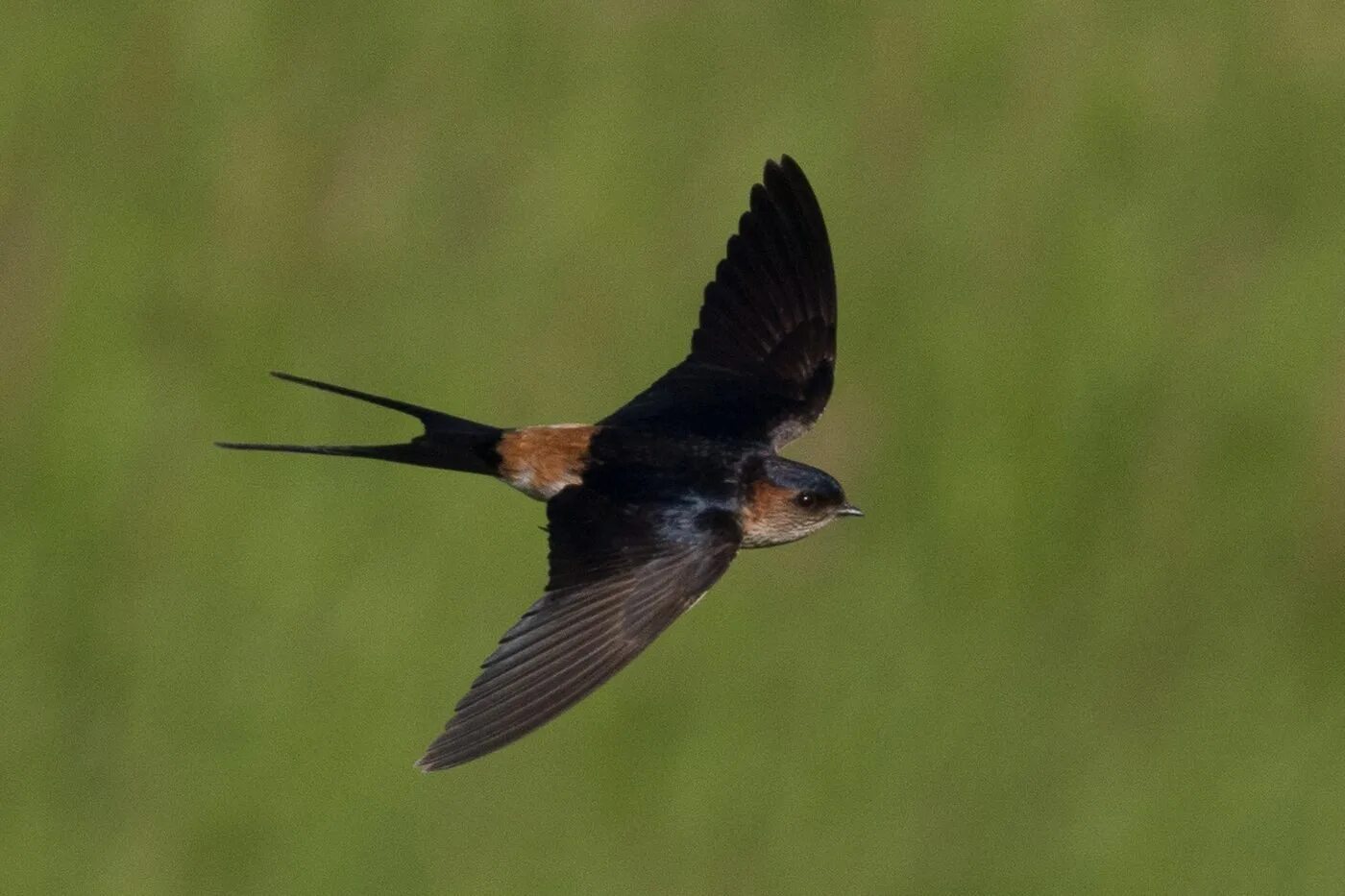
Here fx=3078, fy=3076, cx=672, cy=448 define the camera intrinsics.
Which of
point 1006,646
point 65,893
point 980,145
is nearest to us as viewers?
point 65,893

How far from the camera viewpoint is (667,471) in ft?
A: 14.8

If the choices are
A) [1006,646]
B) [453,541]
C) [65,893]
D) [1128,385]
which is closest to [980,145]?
[1128,385]

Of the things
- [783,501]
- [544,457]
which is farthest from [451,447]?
[783,501]

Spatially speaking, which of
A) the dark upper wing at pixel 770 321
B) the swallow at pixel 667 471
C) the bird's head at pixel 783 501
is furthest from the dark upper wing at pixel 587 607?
the dark upper wing at pixel 770 321

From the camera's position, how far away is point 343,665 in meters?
5.53

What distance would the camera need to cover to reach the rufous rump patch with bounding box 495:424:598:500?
4625mm

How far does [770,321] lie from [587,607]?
2.91 ft

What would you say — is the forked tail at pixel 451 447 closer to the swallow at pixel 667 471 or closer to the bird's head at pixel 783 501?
the swallow at pixel 667 471

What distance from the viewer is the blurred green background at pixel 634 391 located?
5.54 metres

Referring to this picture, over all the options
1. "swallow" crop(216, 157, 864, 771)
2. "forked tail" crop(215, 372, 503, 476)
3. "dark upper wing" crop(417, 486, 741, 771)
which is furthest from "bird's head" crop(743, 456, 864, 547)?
"forked tail" crop(215, 372, 503, 476)

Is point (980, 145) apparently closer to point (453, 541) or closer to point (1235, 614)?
point (1235, 614)

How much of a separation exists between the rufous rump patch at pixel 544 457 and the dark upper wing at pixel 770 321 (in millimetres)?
188

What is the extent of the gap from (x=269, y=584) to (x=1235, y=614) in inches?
74.2

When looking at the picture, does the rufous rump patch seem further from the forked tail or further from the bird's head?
the bird's head
